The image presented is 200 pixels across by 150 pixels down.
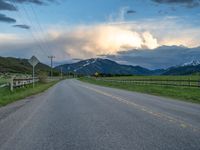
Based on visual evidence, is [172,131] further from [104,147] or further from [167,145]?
[104,147]

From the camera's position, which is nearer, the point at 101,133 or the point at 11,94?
the point at 101,133

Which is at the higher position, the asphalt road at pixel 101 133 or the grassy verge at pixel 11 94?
the grassy verge at pixel 11 94

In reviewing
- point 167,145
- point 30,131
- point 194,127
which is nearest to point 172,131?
point 194,127

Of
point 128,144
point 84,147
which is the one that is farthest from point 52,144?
point 128,144

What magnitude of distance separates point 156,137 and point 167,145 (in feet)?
3.47

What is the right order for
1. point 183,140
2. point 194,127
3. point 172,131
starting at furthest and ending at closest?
point 194,127, point 172,131, point 183,140

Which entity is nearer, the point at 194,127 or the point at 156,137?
the point at 156,137

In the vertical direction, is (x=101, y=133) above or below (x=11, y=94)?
below

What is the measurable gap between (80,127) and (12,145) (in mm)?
3149

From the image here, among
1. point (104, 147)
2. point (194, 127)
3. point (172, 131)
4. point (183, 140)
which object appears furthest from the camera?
point (194, 127)

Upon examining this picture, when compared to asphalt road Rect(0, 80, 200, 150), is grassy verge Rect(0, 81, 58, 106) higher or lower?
higher

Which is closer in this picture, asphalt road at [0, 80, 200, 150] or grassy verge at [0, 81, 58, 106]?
asphalt road at [0, 80, 200, 150]

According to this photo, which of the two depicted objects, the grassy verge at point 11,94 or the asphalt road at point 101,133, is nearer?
the asphalt road at point 101,133

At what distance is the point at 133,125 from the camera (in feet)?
39.5
